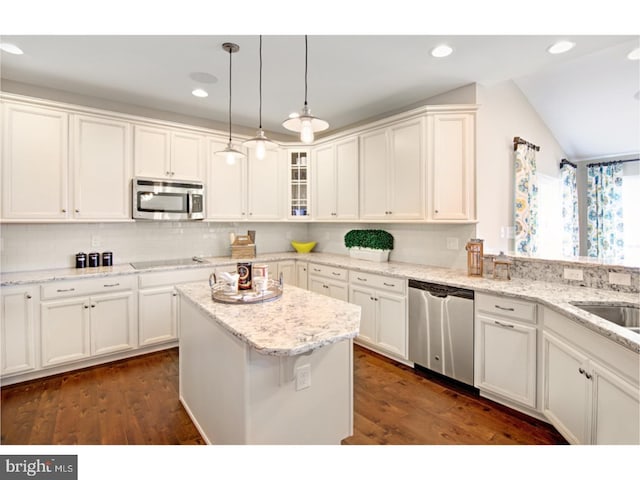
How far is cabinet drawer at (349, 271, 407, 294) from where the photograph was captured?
116 inches

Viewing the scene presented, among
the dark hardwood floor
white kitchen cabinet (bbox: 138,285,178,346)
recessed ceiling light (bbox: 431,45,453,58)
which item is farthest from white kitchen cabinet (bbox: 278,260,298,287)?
recessed ceiling light (bbox: 431,45,453,58)

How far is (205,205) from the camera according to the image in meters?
3.78

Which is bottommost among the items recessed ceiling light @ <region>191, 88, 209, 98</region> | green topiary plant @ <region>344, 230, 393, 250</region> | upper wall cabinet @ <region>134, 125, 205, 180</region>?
green topiary plant @ <region>344, 230, 393, 250</region>

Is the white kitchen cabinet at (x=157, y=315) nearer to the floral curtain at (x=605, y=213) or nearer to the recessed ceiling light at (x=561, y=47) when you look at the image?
the recessed ceiling light at (x=561, y=47)

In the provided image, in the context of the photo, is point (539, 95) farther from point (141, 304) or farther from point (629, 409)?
point (141, 304)

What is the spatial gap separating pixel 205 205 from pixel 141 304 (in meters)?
1.30

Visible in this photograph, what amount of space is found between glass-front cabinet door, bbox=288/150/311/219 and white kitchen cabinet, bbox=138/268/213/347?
169 centimetres

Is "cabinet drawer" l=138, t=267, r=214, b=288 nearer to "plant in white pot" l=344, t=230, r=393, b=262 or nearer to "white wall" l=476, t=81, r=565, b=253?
"plant in white pot" l=344, t=230, r=393, b=262

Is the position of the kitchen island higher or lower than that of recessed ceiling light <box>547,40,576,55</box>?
lower

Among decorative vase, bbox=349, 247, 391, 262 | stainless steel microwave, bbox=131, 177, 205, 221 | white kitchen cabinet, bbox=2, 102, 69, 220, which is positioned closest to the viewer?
white kitchen cabinet, bbox=2, 102, 69, 220

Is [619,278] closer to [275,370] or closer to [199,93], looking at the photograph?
[275,370]

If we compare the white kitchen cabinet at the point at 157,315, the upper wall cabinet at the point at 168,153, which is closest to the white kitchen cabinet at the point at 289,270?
the white kitchen cabinet at the point at 157,315

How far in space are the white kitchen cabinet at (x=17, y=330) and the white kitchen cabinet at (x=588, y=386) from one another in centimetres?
392

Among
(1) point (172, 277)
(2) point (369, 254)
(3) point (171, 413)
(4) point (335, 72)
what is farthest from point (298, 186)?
(3) point (171, 413)
